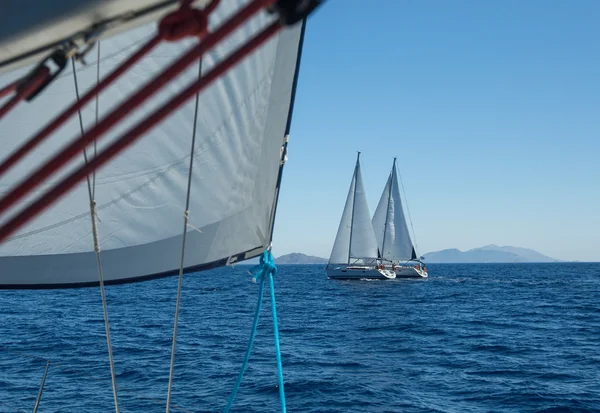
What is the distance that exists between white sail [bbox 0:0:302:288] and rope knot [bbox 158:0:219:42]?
1554 millimetres

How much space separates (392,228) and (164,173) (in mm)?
67913

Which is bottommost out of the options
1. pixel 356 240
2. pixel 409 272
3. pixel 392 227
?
pixel 409 272

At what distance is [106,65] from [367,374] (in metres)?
17.1

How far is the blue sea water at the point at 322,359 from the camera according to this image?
1546 centimetres

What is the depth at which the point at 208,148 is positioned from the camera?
3.81 m

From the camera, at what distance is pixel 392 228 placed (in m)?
70.6

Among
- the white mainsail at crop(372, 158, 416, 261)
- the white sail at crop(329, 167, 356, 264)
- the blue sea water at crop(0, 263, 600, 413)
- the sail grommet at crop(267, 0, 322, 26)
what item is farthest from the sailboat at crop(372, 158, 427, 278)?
the sail grommet at crop(267, 0, 322, 26)

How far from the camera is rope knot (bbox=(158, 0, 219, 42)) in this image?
175 centimetres

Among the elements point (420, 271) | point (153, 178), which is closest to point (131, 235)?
point (153, 178)

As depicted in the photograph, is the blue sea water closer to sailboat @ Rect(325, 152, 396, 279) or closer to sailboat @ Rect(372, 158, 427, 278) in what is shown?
sailboat @ Rect(325, 152, 396, 279)

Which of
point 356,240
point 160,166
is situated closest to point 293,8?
point 160,166

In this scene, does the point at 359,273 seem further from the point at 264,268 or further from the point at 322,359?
the point at 264,268

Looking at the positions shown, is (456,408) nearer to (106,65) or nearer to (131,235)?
(131,235)

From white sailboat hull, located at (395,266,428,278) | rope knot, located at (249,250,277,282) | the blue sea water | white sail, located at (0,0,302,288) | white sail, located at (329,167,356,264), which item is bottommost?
the blue sea water
